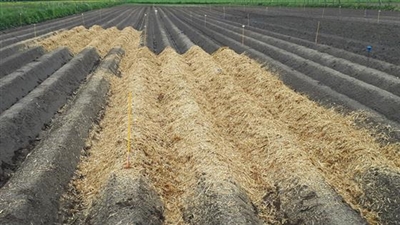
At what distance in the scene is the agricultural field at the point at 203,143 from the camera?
7.19 meters

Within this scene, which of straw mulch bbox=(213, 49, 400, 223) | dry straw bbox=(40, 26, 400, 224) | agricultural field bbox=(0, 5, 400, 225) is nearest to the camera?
agricultural field bbox=(0, 5, 400, 225)

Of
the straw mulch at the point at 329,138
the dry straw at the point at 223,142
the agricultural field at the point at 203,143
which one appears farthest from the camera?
the straw mulch at the point at 329,138

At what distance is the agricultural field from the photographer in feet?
23.6

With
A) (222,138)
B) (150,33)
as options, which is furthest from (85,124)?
(150,33)

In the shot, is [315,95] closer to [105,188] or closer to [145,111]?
[145,111]

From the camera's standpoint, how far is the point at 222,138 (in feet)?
34.0

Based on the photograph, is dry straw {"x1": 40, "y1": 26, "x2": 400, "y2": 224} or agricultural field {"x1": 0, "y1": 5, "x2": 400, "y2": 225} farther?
dry straw {"x1": 40, "y1": 26, "x2": 400, "y2": 224}

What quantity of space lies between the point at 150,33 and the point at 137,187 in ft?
82.3

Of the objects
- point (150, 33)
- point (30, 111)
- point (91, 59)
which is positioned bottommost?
point (150, 33)

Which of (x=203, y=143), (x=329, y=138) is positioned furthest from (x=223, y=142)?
(x=329, y=138)

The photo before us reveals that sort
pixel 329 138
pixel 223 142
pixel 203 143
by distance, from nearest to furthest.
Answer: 1. pixel 203 143
2. pixel 223 142
3. pixel 329 138

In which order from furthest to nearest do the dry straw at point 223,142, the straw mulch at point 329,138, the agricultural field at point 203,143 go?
the straw mulch at point 329,138 → the dry straw at point 223,142 → the agricultural field at point 203,143

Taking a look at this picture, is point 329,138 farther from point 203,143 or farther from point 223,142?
point 203,143

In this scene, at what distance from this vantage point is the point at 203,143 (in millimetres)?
9445
